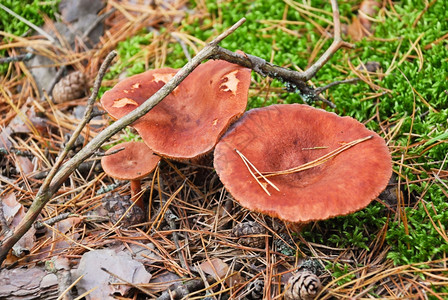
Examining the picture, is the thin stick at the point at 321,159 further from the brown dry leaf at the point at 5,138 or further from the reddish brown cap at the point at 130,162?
the brown dry leaf at the point at 5,138

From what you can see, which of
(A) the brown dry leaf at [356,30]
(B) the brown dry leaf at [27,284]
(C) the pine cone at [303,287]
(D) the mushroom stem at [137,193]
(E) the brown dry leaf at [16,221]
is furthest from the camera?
(A) the brown dry leaf at [356,30]

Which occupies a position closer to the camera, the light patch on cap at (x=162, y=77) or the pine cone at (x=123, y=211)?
the pine cone at (x=123, y=211)

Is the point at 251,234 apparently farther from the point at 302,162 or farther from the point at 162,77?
the point at 162,77

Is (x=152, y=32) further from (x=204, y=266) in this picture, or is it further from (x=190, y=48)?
(x=204, y=266)

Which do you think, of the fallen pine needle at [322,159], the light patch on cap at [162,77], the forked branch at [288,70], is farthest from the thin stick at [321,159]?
the light patch on cap at [162,77]

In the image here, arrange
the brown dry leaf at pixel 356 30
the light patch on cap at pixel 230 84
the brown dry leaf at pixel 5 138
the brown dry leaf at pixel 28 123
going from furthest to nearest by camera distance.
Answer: the brown dry leaf at pixel 356 30, the brown dry leaf at pixel 28 123, the brown dry leaf at pixel 5 138, the light patch on cap at pixel 230 84

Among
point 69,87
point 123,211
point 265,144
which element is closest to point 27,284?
point 123,211

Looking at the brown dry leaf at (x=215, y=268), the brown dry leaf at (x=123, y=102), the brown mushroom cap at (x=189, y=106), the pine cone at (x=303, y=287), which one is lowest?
the brown dry leaf at (x=215, y=268)
